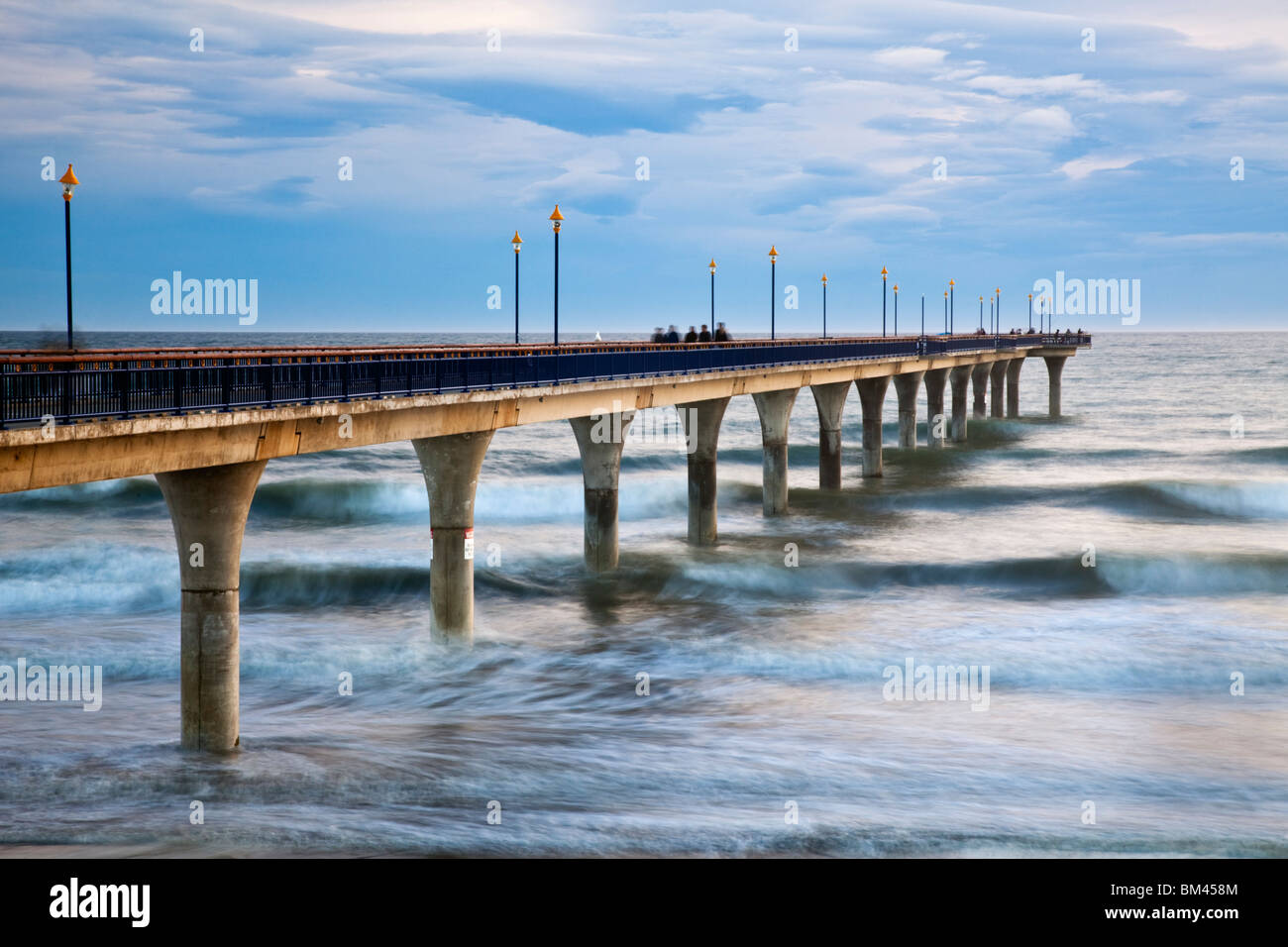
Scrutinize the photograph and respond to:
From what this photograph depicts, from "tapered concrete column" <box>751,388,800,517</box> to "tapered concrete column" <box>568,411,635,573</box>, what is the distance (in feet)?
49.6

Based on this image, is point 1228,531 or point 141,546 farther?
point 1228,531

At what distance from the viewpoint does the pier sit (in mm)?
18094

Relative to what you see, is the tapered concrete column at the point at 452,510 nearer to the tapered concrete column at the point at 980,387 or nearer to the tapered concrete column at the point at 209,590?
the tapered concrete column at the point at 209,590

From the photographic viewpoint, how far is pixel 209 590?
21.4 metres

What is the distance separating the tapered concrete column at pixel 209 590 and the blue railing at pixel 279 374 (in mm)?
1557

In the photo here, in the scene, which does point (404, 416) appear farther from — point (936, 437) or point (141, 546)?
point (936, 437)

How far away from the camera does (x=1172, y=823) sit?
19.1 m

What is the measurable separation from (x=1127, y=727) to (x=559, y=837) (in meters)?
12.1

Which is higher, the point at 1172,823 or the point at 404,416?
the point at 404,416

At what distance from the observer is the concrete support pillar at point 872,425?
69.0 metres

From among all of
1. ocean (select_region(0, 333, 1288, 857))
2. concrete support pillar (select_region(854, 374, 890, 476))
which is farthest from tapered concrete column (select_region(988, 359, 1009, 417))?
ocean (select_region(0, 333, 1288, 857))

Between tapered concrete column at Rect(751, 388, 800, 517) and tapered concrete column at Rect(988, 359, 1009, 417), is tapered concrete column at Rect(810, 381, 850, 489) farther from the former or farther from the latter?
tapered concrete column at Rect(988, 359, 1009, 417)

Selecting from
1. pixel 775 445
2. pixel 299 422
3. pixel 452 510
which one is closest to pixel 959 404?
pixel 775 445
